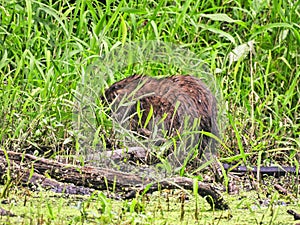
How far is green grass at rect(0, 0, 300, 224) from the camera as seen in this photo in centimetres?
365

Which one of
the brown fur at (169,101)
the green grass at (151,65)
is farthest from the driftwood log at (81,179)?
the brown fur at (169,101)

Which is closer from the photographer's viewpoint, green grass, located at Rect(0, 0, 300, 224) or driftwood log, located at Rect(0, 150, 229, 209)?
driftwood log, located at Rect(0, 150, 229, 209)

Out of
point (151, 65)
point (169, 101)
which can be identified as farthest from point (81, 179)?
point (151, 65)

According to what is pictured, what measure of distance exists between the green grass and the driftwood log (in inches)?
12.5

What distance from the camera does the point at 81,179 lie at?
3.08 m

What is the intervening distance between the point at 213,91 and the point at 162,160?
2.19ft

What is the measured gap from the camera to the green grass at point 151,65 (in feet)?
12.0

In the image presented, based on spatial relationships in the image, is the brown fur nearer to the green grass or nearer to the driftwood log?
the green grass

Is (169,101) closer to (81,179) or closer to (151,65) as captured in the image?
(151,65)

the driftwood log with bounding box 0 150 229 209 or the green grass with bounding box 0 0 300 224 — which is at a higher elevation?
the green grass with bounding box 0 0 300 224

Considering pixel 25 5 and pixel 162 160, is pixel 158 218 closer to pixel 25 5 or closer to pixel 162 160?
pixel 162 160

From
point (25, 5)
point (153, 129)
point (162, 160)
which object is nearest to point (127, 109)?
point (153, 129)

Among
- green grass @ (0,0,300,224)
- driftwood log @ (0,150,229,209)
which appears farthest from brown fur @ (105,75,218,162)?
driftwood log @ (0,150,229,209)

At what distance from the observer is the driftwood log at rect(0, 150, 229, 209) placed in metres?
3.00
